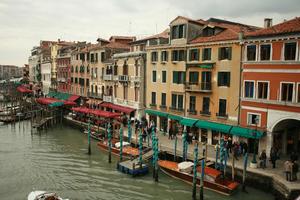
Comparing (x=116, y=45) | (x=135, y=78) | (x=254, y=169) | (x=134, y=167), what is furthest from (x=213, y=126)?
(x=116, y=45)

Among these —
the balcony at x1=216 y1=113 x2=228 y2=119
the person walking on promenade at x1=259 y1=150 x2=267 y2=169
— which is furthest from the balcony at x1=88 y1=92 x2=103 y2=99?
the person walking on promenade at x1=259 y1=150 x2=267 y2=169

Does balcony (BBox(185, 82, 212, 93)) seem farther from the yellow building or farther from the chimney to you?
the chimney

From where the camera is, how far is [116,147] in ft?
105

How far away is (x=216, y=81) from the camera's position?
98.8ft

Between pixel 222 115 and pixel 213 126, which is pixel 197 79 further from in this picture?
pixel 213 126

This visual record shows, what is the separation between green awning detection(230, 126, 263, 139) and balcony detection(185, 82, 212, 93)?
16.3 feet

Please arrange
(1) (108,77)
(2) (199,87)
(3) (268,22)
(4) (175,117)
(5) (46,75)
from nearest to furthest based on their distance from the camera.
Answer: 1. (3) (268,22)
2. (2) (199,87)
3. (4) (175,117)
4. (1) (108,77)
5. (5) (46,75)

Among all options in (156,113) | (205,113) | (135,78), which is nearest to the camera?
(205,113)

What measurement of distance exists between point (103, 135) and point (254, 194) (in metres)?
21.8

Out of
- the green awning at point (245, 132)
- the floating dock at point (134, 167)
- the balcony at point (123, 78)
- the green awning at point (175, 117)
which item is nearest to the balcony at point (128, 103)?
the balcony at point (123, 78)

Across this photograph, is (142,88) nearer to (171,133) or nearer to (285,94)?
(171,133)

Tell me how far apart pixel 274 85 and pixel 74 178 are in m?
18.6

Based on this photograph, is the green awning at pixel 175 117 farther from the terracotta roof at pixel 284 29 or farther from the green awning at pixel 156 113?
the terracotta roof at pixel 284 29

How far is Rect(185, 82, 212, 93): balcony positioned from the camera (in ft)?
100
